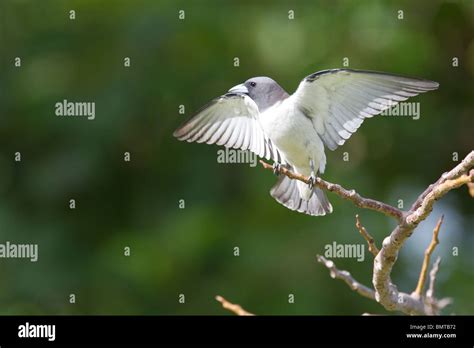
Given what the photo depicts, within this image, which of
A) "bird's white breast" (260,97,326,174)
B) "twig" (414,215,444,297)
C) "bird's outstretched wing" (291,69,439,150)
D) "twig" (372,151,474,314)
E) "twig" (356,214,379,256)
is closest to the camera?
"twig" (372,151,474,314)

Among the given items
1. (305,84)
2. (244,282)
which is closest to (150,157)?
(244,282)

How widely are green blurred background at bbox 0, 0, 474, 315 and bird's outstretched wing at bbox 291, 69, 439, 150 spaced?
285cm

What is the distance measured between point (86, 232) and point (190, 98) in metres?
1.67

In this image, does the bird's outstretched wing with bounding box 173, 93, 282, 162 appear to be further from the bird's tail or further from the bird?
the bird's tail

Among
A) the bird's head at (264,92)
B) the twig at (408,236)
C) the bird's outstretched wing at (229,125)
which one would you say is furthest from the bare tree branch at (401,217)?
the bird's outstretched wing at (229,125)

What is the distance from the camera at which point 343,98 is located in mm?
4102

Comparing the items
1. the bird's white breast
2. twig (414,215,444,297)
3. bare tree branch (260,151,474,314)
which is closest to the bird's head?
Result: the bird's white breast

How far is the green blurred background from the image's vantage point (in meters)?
7.27

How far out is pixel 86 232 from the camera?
804cm

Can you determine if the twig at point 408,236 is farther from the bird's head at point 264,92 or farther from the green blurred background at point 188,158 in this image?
the green blurred background at point 188,158

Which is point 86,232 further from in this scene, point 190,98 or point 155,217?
point 190,98

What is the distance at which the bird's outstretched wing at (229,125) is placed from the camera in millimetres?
4711

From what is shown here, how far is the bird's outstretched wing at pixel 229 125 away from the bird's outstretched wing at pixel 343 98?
1.66ft

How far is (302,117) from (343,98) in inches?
9.4
